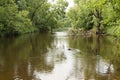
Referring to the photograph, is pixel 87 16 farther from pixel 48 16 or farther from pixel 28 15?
pixel 48 16

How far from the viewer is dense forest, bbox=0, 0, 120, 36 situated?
161 feet

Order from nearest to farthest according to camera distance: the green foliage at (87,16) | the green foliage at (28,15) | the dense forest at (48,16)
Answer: the dense forest at (48,16), the green foliage at (28,15), the green foliage at (87,16)

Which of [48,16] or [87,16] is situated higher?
[48,16]

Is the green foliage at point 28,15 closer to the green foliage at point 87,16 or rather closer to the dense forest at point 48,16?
the dense forest at point 48,16

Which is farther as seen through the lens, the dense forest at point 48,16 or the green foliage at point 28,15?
the green foliage at point 28,15

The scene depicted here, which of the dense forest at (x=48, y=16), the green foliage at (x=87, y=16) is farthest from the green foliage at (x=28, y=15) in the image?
the green foliage at (x=87, y=16)

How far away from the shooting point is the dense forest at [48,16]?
161 ft

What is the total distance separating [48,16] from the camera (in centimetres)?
8156

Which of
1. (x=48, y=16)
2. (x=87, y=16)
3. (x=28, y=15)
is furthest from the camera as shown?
(x=48, y=16)

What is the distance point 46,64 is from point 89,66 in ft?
11.3

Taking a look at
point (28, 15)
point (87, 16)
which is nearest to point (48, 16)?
point (28, 15)

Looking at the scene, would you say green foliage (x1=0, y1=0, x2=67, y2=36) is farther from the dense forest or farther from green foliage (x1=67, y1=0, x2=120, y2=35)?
green foliage (x1=67, y1=0, x2=120, y2=35)

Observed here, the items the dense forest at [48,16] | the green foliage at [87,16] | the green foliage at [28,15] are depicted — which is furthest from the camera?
the green foliage at [87,16]

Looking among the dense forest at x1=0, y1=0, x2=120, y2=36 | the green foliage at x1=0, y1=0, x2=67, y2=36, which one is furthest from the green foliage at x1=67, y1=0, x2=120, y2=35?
the green foliage at x1=0, y1=0, x2=67, y2=36
